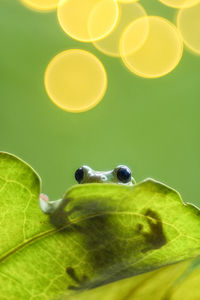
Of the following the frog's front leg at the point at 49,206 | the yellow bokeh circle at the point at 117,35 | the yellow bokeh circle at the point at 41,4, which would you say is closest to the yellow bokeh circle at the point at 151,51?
the yellow bokeh circle at the point at 117,35

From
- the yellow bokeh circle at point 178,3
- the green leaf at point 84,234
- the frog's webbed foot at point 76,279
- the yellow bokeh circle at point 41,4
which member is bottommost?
the yellow bokeh circle at point 41,4

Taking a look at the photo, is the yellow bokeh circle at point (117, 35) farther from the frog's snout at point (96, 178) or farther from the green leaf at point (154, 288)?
the green leaf at point (154, 288)

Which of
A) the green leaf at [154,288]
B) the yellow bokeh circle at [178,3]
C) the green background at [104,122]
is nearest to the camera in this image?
the green leaf at [154,288]

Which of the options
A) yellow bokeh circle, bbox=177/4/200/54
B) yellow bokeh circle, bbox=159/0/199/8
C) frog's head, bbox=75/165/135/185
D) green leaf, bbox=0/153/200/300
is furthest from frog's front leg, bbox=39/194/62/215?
yellow bokeh circle, bbox=177/4/200/54

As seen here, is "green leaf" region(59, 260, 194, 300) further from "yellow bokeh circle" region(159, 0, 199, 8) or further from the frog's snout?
"yellow bokeh circle" region(159, 0, 199, 8)

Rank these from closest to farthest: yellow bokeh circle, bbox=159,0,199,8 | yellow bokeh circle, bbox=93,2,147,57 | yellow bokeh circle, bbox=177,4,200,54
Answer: yellow bokeh circle, bbox=159,0,199,8 → yellow bokeh circle, bbox=177,4,200,54 → yellow bokeh circle, bbox=93,2,147,57

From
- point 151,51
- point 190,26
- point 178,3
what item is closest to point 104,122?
point 151,51

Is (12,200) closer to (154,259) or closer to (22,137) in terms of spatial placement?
(154,259)

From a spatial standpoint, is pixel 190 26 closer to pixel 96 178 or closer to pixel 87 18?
pixel 87 18
